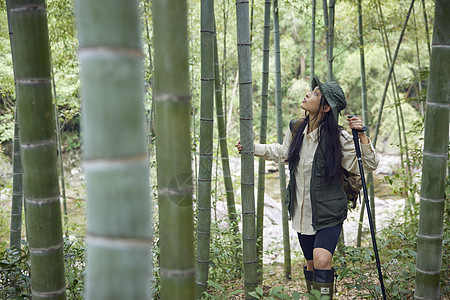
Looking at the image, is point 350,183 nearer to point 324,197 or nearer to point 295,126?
point 324,197

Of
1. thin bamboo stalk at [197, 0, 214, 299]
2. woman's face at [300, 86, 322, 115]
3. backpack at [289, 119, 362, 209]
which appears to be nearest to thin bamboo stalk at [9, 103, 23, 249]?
thin bamboo stalk at [197, 0, 214, 299]

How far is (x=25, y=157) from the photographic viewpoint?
54.2 inches

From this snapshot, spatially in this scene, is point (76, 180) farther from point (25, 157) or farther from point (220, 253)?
point (25, 157)

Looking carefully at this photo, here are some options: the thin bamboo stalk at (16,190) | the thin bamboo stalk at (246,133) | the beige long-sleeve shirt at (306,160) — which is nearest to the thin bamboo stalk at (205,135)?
the thin bamboo stalk at (246,133)

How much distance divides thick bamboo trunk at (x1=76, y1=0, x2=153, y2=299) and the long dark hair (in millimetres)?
1661

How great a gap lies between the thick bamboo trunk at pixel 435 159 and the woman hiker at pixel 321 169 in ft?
1.34

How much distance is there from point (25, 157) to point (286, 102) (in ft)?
45.3

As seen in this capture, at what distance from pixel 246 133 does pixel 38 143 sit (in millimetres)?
1207

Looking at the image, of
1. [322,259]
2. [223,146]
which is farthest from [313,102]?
[223,146]

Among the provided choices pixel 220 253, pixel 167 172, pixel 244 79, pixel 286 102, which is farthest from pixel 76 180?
pixel 167 172

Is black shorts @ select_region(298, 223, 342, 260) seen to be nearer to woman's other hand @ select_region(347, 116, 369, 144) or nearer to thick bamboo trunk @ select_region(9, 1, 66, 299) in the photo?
woman's other hand @ select_region(347, 116, 369, 144)

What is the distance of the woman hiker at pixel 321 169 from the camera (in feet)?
7.70

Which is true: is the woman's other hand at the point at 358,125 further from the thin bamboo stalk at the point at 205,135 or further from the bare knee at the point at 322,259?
the thin bamboo stalk at the point at 205,135

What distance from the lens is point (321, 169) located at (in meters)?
2.39
